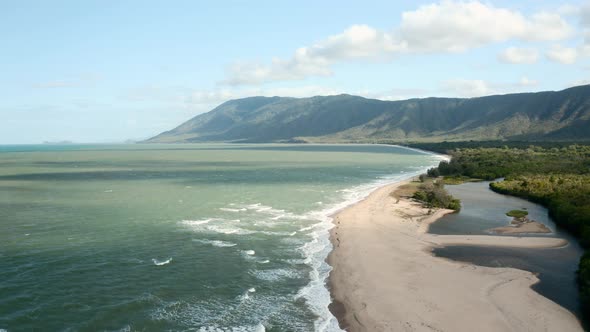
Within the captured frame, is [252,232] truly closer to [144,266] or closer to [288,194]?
[144,266]

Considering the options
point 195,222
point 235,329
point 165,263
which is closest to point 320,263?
point 165,263

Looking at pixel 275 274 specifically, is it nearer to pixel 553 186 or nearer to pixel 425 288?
pixel 425 288

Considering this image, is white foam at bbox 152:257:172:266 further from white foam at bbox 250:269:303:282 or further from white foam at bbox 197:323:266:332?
white foam at bbox 197:323:266:332

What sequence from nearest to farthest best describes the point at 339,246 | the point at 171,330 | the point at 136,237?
the point at 171,330, the point at 339,246, the point at 136,237

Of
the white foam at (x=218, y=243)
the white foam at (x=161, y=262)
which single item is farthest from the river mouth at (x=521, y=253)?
the white foam at (x=161, y=262)

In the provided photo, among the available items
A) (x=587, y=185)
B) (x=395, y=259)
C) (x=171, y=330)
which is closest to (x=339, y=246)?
(x=395, y=259)

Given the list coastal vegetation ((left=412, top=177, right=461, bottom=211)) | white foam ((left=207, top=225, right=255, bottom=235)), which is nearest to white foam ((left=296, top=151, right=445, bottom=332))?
white foam ((left=207, top=225, right=255, bottom=235))
